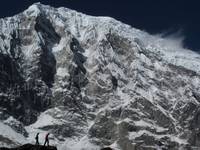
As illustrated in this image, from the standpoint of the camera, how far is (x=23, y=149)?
124m

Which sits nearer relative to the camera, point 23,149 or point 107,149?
point 23,149

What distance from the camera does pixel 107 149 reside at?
5300 inches

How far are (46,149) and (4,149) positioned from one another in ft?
26.9

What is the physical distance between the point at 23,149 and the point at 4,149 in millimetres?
3919

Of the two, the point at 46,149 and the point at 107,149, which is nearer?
the point at 46,149

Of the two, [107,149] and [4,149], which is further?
[107,149]

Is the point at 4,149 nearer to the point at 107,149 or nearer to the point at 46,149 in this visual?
the point at 46,149

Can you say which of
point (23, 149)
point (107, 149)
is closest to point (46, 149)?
point (23, 149)

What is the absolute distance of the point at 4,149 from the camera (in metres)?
126

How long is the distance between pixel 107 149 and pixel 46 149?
16.1m

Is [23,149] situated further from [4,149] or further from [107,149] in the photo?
[107,149]

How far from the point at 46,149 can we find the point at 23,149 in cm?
430

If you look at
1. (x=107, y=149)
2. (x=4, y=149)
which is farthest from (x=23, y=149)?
(x=107, y=149)
